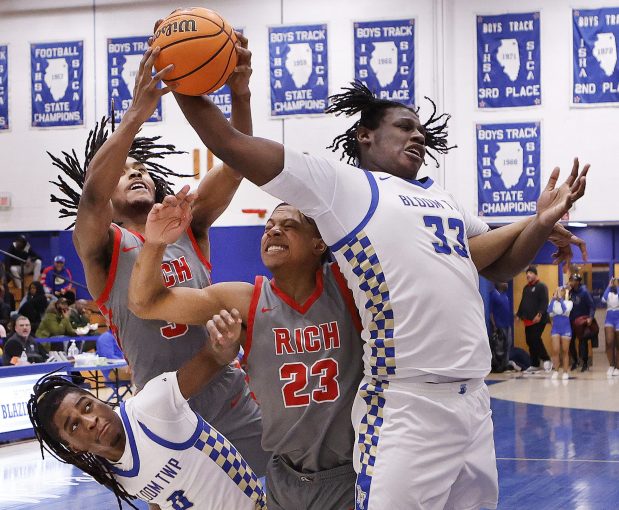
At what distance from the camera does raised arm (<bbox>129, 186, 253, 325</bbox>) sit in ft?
10.6

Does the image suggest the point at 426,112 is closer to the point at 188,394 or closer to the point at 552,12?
the point at 552,12

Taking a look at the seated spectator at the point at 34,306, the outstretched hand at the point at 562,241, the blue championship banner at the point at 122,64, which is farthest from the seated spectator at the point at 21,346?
the outstretched hand at the point at 562,241

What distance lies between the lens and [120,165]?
11.3ft

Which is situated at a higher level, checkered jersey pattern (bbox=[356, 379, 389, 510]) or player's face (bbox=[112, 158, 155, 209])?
player's face (bbox=[112, 158, 155, 209])

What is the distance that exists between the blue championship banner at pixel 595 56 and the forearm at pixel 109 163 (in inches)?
582

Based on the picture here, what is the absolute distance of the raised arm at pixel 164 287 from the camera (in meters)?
3.22

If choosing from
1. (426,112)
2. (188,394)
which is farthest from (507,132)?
(188,394)

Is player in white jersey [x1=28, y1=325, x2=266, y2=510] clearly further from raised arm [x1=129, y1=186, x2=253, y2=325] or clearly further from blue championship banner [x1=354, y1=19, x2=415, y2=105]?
blue championship banner [x1=354, y1=19, x2=415, y2=105]

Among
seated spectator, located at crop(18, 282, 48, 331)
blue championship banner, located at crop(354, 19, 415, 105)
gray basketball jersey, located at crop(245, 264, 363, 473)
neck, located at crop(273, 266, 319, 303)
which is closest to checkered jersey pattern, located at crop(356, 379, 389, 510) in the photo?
gray basketball jersey, located at crop(245, 264, 363, 473)

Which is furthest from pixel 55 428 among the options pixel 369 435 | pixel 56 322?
pixel 56 322

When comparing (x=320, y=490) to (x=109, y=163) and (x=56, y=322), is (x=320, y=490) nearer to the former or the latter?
(x=109, y=163)

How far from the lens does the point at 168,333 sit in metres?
3.82

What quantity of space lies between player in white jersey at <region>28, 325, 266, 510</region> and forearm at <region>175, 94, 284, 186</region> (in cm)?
83

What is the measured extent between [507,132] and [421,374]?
14605 mm
